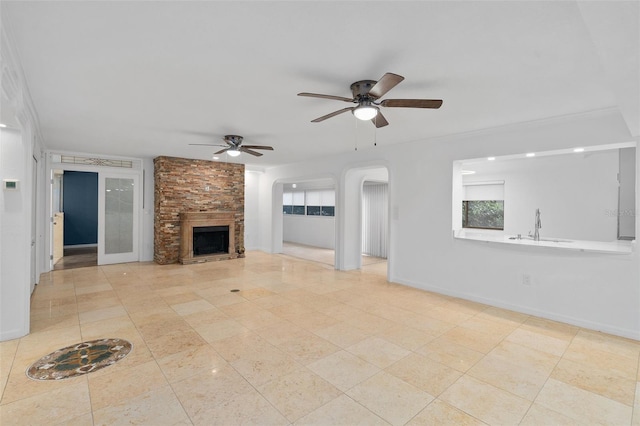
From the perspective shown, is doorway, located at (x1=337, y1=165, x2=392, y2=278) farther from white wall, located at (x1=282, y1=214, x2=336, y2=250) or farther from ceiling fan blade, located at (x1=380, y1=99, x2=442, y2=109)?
ceiling fan blade, located at (x1=380, y1=99, x2=442, y2=109)

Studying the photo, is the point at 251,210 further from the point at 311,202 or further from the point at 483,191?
the point at 483,191

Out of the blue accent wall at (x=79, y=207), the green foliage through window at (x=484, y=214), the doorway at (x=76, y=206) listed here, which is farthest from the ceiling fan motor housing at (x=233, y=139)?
the blue accent wall at (x=79, y=207)

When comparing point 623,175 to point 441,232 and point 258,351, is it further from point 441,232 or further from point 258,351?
point 258,351

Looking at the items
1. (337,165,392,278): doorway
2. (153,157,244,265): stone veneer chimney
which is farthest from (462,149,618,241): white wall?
(153,157,244,265): stone veneer chimney

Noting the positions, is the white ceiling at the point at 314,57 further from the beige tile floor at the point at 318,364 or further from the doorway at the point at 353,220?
the doorway at the point at 353,220

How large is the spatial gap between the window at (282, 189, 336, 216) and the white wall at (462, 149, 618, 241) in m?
5.26

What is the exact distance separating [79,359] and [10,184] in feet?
6.48

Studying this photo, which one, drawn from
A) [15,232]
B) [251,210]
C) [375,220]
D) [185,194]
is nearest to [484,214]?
[375,220]

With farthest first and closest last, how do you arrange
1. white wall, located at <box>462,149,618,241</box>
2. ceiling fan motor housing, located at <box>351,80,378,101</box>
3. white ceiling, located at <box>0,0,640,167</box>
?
white wall, located at <box>462,149,618,241</box>, ceiling fan motor housing, located at <box>351,80,378,101</box>, white ceiling, located at <box>0,0,640,167</box>

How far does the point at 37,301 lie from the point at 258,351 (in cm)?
385

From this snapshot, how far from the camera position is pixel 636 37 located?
1.57m

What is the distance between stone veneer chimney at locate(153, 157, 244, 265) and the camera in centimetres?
737

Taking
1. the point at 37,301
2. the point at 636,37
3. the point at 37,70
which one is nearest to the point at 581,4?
the point at 636,37

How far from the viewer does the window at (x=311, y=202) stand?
35.0 feet
